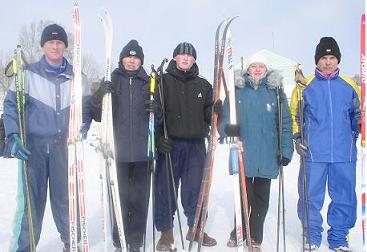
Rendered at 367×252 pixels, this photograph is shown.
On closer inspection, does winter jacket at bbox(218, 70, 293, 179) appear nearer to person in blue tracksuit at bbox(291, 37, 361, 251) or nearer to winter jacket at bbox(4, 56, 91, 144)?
person in blue tracksuit at bbox(291, 37, 361, 251)

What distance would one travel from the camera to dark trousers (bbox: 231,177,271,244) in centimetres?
392

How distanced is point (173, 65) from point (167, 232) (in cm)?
173

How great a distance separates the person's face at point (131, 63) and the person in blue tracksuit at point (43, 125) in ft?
1.43

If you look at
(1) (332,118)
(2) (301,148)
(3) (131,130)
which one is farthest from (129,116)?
(1) (332,118)

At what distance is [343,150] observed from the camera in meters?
3.87

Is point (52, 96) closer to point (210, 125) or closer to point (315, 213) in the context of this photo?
point (210, 125)

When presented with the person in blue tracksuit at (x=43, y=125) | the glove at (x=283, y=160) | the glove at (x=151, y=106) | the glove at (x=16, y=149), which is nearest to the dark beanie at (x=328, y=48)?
the glove at (x=283, y=160)

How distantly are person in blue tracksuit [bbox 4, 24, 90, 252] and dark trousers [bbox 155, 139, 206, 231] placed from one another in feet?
3.20

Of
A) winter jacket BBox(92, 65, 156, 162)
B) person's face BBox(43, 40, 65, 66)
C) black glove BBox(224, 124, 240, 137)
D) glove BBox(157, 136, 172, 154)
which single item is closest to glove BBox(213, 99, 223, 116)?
Result: black glove BBox(224, 124, 240, 137)

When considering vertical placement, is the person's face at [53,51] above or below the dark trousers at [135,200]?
above

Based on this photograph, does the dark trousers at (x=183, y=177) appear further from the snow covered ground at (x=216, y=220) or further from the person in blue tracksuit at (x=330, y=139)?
the person in blue tracksuit at (x=330, y=139)

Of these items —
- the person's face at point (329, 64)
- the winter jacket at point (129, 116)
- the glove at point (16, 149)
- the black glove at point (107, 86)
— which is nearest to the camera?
the glove at point (16, 149)

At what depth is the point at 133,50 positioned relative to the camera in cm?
374

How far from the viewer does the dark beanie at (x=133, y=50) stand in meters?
3.74
